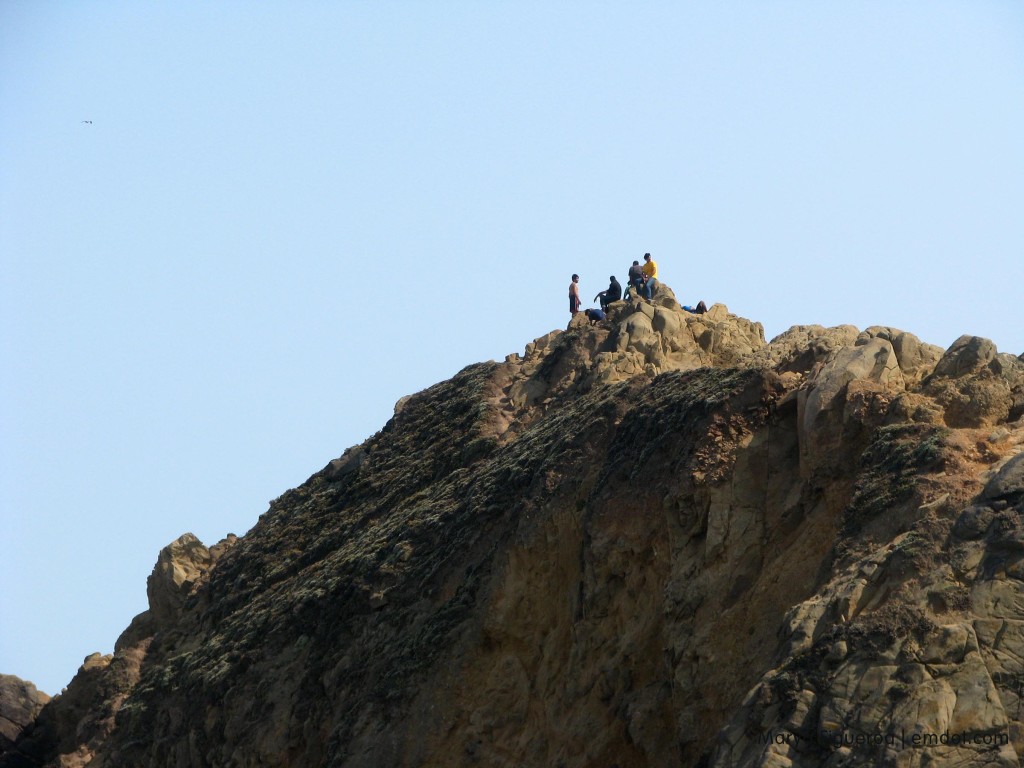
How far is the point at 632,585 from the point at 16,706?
21566 millimetres

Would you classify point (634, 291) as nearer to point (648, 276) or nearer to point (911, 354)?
point (648, 276)

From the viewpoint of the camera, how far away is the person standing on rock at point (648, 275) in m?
40.3

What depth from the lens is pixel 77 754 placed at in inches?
1571

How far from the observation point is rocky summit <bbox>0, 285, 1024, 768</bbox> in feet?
63.8

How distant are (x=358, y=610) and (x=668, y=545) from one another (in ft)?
28.3

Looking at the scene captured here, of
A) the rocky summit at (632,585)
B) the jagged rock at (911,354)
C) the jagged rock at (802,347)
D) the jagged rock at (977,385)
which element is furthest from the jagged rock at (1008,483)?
the jagged rock at (802,347)

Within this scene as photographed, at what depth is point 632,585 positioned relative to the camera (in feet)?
88.4

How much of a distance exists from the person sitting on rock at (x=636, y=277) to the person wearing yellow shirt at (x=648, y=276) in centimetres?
10

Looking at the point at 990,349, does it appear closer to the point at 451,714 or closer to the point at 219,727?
→ the point at 451,714

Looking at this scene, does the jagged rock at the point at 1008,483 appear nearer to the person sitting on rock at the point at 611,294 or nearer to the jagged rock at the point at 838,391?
Answer: the jagged rock at the point at 838,391

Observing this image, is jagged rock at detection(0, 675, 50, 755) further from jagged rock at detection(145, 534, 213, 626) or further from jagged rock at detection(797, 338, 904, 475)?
jagged rock at detection(797, 338, 904, 475)

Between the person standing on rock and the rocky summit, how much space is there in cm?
131

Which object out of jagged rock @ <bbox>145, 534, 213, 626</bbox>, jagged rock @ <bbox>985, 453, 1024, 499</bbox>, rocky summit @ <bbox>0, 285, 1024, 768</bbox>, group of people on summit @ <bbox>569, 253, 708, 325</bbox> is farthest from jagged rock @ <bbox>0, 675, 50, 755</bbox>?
jagged rock @ <bbox>985, 453, 1024, 499</bbox>

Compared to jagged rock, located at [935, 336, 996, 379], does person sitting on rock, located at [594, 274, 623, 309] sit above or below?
above
